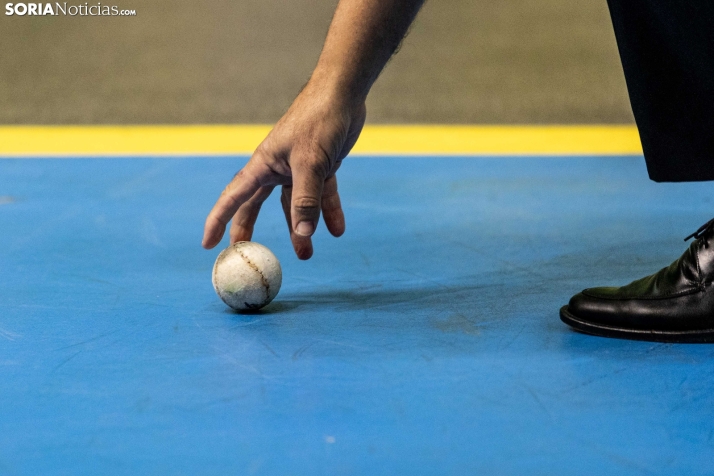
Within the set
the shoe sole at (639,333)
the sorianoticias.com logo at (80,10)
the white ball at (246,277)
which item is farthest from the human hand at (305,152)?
the sorianoticias.com logo at (80,10)

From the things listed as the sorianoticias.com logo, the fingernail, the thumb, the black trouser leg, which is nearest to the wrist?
the thumb

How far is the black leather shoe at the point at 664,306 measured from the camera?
5.03 ft

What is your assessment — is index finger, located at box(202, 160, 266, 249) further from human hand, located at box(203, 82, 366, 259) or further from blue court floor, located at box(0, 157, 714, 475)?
blue court floor, located at box(0, 157, 714, 475)

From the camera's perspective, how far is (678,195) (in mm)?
3283

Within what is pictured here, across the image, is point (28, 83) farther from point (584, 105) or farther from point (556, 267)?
point (556, 267)

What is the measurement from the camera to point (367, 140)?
5.37 meters

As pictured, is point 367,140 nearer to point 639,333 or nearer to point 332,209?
point 332,209

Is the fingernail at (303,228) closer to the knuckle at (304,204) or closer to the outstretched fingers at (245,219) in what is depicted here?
the knuckle at (304,204)

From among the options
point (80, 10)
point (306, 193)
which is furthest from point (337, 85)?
point (80, 10)

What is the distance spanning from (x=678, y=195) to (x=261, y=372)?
8.01 feet

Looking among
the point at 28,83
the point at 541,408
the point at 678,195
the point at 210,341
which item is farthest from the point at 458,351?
the point at 28,83

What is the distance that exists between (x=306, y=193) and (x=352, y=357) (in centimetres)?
31

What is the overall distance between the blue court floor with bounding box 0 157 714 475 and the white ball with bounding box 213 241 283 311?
0.14ft

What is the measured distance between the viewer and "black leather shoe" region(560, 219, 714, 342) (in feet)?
5.03
